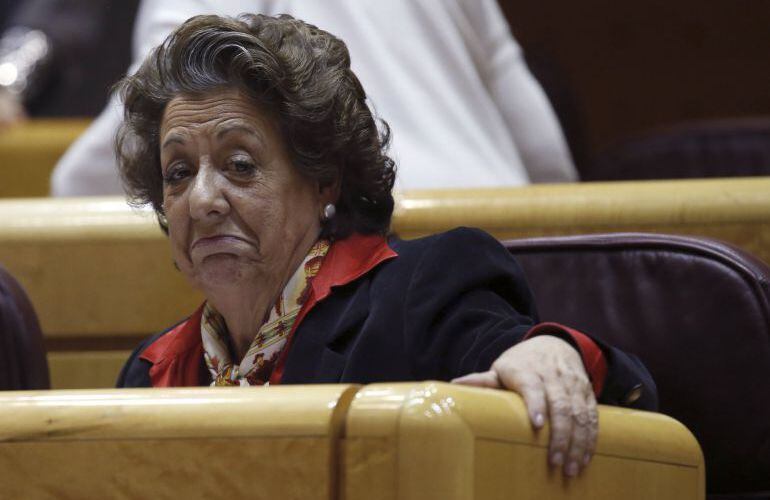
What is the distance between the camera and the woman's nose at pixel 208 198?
1.07 metres

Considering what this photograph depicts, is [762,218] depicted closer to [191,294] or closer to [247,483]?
[191,294]

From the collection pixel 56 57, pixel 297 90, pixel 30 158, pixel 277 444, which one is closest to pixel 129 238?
pixel 297 90

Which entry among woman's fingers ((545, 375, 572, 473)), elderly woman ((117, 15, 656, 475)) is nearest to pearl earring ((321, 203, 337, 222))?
elderly woman ((117, 15, 656, 475))

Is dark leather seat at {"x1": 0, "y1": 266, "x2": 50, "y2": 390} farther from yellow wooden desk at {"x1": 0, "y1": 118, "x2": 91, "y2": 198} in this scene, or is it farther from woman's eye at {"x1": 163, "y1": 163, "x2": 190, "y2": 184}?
yellow wooden desk at {"x1": 0, "y1": 118, "x2": 91, "y2": 198}

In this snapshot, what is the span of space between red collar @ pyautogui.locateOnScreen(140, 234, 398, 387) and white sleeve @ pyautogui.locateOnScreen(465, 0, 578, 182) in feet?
2.12

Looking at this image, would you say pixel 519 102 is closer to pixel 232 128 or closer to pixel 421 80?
pixel 421 80

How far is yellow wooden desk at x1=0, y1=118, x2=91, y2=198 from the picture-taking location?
7.29ft

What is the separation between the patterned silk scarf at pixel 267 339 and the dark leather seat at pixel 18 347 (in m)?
0.16

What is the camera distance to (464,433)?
2.18 ft

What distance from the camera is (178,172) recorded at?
1.10 m

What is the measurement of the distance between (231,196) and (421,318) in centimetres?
20

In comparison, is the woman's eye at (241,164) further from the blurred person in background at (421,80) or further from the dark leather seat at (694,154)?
the dark leather seat at (694,154)

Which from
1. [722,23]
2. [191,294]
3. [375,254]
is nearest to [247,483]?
[375,254]

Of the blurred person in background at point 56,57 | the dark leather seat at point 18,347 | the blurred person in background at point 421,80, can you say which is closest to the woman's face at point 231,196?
the dark leather seat at point 18,347
